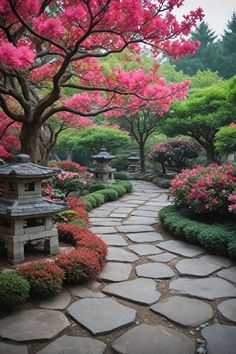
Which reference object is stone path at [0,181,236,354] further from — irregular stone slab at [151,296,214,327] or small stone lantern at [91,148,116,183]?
small stone lantern at [91,148,116,183]

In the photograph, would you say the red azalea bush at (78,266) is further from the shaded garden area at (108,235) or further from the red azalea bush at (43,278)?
the red azalea bush at (43,278)

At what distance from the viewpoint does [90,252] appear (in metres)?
4.01

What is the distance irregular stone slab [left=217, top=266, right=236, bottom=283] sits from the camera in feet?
12.5

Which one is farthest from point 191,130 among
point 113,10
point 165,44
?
point 113,10

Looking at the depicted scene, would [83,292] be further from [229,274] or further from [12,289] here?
[229,274]

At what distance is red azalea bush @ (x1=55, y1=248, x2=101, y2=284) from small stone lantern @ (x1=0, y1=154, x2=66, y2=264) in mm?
636

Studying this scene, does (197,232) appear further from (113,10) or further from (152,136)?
(152,136)

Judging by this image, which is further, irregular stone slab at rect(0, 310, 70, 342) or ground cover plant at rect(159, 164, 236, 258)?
ground cover plant at rect(159, 164, 236, 258)

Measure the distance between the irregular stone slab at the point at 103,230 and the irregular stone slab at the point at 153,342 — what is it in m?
3.15

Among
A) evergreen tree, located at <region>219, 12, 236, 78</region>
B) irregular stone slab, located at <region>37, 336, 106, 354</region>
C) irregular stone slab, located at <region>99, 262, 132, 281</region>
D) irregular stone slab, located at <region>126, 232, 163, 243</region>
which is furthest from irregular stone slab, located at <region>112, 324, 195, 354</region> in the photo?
evergreen tree, located at <region>219, 12, 236, 78</region>

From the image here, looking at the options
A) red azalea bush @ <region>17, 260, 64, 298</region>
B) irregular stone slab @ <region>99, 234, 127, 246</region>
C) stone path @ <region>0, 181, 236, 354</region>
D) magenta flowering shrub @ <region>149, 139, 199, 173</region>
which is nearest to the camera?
stone path @ <region>0, 181, 236, 354</region>

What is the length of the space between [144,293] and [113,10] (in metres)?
3.84

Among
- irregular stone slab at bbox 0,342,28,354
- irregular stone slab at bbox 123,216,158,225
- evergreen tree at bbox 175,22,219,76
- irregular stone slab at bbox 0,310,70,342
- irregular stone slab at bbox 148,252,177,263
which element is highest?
evergreen tree at bbox 175,22,219,76

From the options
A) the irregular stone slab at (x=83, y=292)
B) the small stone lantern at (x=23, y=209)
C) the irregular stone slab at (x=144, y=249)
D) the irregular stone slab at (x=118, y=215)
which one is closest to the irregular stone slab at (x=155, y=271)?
the irregular stone slab at (x=144, y=249)
